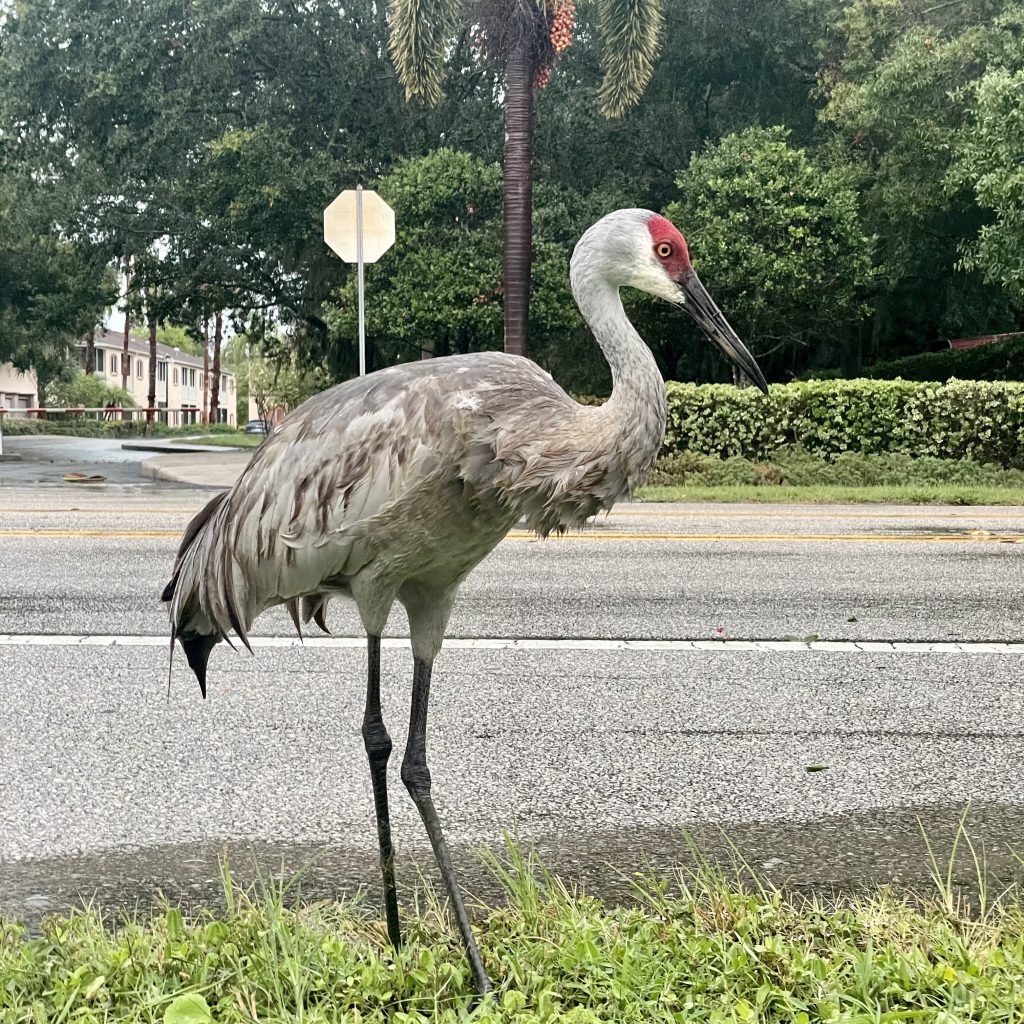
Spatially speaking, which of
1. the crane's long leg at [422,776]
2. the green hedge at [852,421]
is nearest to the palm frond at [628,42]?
the green hedge at [852,421]

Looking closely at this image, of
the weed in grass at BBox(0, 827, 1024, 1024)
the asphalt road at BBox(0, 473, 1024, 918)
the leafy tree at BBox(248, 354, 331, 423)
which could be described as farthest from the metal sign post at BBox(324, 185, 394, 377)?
the weed in grass at BBox(0, 827, 1024, 1024)

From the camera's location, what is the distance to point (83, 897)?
10.6 ft

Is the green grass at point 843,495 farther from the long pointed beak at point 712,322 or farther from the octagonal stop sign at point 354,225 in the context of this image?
the long pointed beak at point 712,322

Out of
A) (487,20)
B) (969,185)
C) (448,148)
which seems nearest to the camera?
(487,20)

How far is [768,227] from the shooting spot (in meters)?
21.9

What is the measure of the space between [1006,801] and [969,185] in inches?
769

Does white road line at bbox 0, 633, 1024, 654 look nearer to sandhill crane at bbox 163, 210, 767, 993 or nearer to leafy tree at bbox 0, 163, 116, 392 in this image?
sandhill crane at bbox 163, 210, 767, 993

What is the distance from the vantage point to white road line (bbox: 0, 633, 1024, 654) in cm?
623

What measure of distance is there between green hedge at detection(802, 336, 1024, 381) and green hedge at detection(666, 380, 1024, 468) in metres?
8.16

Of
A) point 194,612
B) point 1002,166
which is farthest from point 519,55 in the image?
point 194,612

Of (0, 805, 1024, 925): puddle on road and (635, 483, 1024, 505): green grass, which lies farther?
(635, 483, 1024, 505): green grass

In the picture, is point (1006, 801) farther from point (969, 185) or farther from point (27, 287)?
point (27, 287)

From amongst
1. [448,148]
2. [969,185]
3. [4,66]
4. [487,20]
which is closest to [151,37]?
[4,66]

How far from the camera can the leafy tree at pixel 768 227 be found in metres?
21.6
